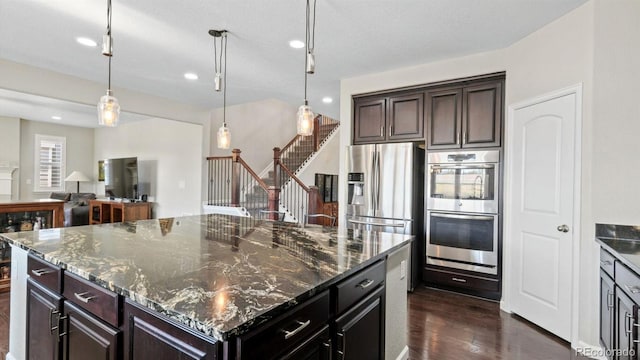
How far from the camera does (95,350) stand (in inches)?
52.0

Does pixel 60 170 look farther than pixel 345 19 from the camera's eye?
Yes

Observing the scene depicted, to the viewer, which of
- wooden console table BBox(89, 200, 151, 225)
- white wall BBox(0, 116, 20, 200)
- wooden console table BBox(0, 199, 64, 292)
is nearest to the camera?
wooden console table BBox(0, 199, 64, 292)

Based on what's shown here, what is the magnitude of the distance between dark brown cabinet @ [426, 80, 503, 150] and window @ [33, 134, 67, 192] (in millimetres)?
9450

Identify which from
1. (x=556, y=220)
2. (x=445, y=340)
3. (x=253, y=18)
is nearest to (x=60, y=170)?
(x=253, y=18)

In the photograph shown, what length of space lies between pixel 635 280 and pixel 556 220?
1144 millimetres

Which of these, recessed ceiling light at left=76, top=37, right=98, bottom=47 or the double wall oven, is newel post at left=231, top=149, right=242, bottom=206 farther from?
the double wall oven

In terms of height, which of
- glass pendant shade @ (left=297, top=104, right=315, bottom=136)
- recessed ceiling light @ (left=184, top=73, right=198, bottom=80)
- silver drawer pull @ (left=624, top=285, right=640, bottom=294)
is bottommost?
silver drawer pull @ (left=624, top=285, right=640, bottom=294)

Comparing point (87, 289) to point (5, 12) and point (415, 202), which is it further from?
point (415, 202)

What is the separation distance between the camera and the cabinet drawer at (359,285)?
139cm

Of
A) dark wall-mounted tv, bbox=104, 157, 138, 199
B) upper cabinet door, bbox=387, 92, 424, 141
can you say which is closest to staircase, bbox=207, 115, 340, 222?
dark wall-mounted tv, bbox=104, 157, 138, 199

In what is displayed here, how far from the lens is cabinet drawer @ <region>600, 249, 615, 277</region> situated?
2.04 m

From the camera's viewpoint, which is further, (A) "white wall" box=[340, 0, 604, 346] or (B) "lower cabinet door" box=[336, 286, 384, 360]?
(A) "white wall" box=[340, 0, 604, 346]

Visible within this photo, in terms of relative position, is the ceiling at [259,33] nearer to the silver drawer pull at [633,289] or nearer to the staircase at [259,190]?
the staircase at [259,190]

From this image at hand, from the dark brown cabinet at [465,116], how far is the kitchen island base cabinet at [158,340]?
333 cm
